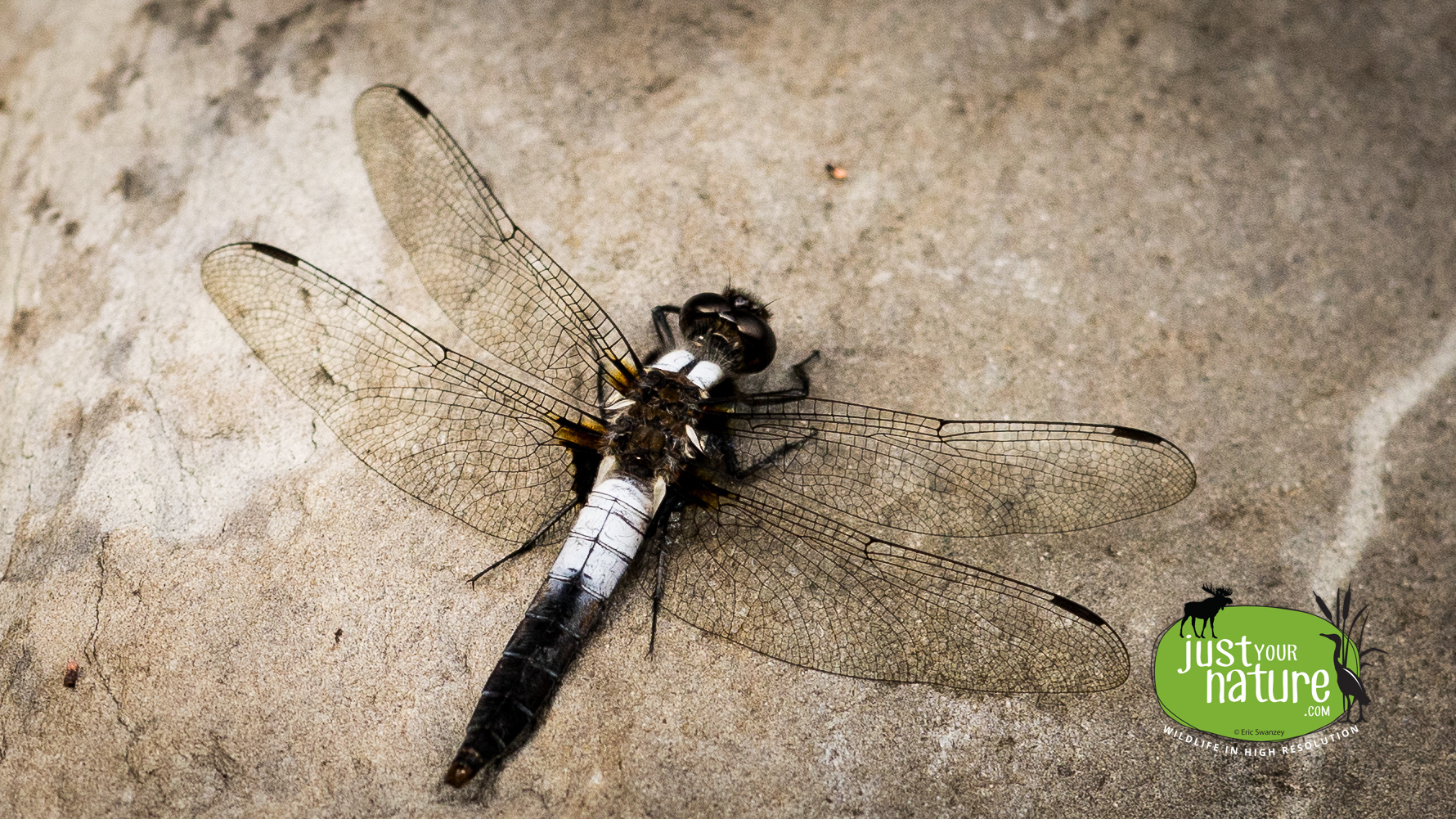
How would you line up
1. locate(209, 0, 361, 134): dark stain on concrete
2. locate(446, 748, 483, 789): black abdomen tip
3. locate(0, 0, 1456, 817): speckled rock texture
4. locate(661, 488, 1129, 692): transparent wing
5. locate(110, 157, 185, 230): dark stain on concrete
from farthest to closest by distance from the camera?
locate(209, 0, 361, 134): dark stain on concrete < locate(110, 157, 185, 230): dark stain on concrete < locate(0, 0, 1456, 817): speckled rock texture < locate(661, 488, 1129, 692): transparent wing < locate(446, 748, 483, 789): black abdomen tip

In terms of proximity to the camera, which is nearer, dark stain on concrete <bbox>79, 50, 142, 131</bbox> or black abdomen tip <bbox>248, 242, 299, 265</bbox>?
black abdomen tip <bbox>248, 242, 299, 265</bbox>

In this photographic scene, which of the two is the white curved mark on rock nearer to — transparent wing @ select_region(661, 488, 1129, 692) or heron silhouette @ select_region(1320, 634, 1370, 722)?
heron silhouette @ select_region(1320, 634, 1370, 722)

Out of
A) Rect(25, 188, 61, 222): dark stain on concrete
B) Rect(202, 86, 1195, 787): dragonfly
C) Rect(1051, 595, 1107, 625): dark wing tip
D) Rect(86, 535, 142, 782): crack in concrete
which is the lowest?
Rect(86, 535, 142, 782): crack in concrete

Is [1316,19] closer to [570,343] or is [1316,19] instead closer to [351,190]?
[570,343]

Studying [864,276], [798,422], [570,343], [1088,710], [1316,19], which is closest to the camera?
[1088,710]

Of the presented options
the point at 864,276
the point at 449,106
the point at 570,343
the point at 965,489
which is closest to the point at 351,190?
the point at 449,106

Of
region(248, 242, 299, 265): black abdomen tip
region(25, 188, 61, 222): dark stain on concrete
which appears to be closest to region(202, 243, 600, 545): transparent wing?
region(248, 242, 299, 265): black abdomen tip

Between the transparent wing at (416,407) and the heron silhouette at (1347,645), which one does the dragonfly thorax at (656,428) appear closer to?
the transparent wing at (416,407)
